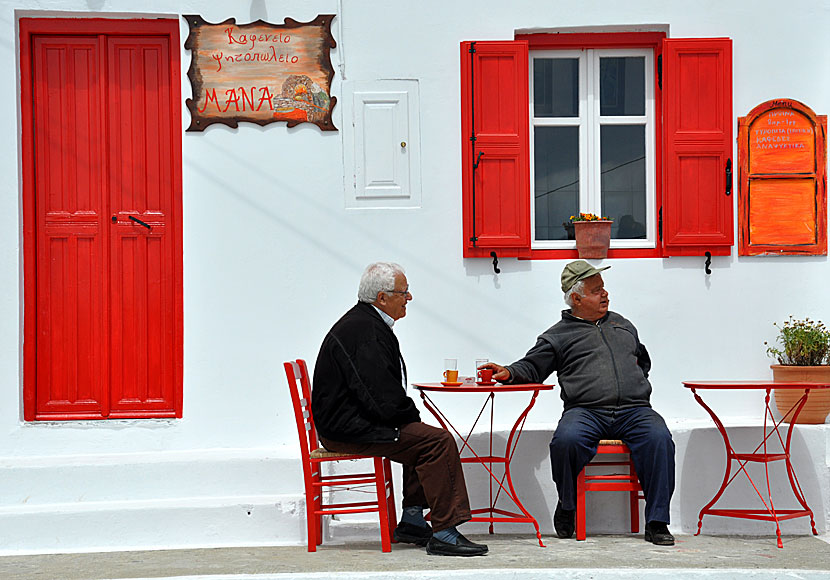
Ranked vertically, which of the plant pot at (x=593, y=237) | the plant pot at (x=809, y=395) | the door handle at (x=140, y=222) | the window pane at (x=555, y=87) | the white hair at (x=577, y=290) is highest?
the window pane at (x=555, y=87)

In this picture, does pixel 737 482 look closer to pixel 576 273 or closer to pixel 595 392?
pixel 595 392

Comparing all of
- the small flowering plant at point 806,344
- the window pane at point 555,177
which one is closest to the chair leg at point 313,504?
the window pane at point 555,177

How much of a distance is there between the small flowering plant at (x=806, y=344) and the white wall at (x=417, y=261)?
21 centimetres

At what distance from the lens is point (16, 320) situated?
20.7 ft

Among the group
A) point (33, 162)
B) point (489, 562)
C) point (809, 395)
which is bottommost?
point (489, 562)

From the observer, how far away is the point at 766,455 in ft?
18.3

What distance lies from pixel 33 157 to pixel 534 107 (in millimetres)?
3072

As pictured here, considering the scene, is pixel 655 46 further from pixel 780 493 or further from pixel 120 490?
pixel 120 490

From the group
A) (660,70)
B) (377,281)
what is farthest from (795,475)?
(377,281)

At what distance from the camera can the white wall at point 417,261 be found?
6402 mm

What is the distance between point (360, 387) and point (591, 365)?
4.38ft

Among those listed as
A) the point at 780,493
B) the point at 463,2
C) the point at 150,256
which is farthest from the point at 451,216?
the point at 780,493

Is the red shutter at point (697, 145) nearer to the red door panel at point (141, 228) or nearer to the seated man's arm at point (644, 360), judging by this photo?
the seated man's arm at point (644, 360)

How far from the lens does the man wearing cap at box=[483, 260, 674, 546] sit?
5422 millimetres
